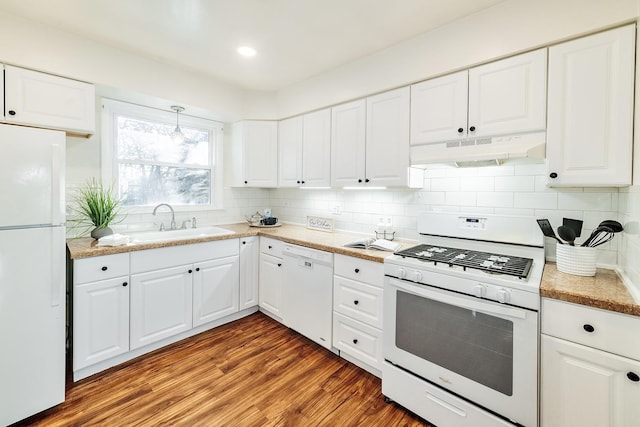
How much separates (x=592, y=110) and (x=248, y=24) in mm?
2158

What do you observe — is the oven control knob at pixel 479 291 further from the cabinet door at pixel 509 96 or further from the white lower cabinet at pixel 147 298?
the white lower cabinet at pixel 147 298

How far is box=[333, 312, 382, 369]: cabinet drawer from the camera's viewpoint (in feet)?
6.61

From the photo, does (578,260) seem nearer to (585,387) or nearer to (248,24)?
(585,387)

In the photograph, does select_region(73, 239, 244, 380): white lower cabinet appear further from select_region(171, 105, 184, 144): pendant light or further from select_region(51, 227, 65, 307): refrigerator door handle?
select_region(171, 105, 184, 144): pendant light

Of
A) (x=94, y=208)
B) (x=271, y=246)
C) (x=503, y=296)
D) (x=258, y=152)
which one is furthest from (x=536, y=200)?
(x=94, y=208)

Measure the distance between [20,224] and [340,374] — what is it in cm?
228

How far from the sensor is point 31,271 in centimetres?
163

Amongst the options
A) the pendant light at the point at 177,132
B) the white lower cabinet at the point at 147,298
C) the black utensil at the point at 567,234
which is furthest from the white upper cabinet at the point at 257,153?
the black utensil at the point at 567,234

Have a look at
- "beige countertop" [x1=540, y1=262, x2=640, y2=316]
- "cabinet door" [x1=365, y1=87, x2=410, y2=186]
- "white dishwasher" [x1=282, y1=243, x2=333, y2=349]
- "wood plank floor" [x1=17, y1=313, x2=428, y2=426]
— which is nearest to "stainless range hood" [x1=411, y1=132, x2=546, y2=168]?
"cabinet door" [x1=365, y1=87, x2=410, y2=186]

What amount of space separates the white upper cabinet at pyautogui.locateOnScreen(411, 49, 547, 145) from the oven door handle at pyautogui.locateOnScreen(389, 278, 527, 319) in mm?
1042

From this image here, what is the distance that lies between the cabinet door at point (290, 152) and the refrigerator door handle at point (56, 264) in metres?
1.97

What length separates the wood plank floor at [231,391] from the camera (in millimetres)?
1690

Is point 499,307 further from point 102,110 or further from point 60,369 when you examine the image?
point 102,110

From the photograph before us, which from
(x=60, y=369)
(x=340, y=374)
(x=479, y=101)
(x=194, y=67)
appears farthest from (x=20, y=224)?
(x=479, y=101)
